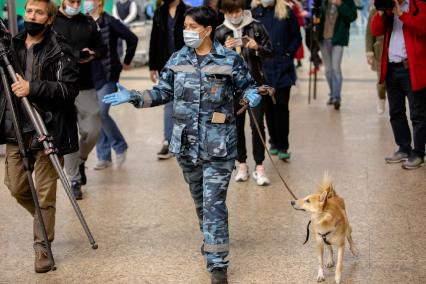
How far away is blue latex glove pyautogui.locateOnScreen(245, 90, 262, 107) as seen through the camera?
5.24m

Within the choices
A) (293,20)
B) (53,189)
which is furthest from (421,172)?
(53,189)

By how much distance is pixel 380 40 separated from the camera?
1009cm

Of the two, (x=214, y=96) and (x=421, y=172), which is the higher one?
(x=214, y=96)

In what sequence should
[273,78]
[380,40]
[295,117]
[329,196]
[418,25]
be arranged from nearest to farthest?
[329,196], [418,25], [273,78], [380,40], [295,117]

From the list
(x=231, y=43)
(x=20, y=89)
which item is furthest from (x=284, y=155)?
(x=20, y=89)

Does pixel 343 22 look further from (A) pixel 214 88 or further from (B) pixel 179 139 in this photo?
(B) pixel 179 139

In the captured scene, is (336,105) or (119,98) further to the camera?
(336,105)

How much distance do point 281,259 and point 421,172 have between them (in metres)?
2.91

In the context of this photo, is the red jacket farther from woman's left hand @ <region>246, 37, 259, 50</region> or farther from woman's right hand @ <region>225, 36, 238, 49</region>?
woman's right hand @ <region>225, 36, 238, 49</region>

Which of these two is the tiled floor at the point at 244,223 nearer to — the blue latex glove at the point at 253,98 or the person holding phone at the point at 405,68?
the person holding phone at the point at 405,68

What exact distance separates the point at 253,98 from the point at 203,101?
1.08 feet

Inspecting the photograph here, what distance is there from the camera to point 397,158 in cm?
864

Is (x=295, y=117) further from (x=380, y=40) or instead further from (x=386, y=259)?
(x=386, y=259)

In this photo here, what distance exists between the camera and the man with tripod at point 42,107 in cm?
556
